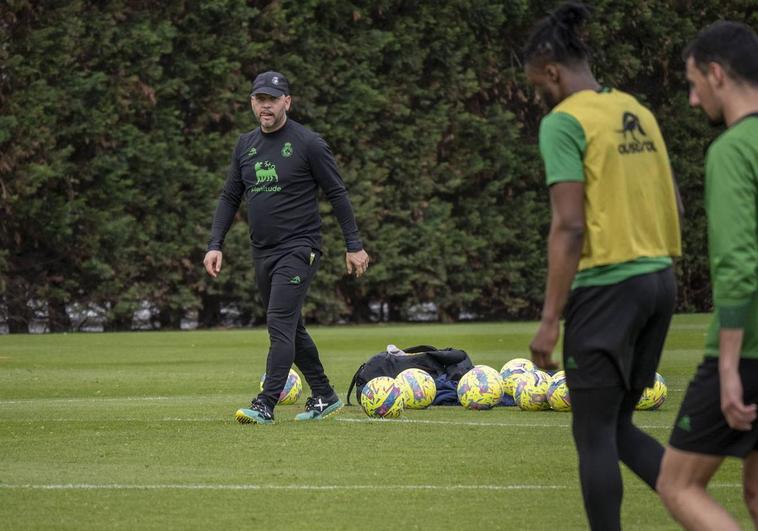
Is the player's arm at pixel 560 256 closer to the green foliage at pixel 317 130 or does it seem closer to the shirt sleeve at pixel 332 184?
the shirt sleeve at pixel 332 184

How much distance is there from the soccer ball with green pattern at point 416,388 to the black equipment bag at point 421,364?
218 millimetres

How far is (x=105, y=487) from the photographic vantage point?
8.69 m

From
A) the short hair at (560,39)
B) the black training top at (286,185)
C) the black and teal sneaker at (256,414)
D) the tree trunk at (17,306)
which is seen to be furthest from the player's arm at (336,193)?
the tree trunk at (17,306)

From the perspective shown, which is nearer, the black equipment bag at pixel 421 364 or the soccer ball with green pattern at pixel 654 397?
the soccer ball with green pattern at pixel 654 397

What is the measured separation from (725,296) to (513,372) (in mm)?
8335

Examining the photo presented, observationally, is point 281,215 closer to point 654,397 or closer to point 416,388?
point 416,388

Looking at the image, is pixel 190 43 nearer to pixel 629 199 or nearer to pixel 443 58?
pixel 443 58

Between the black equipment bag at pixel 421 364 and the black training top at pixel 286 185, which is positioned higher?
the black training top at pixel 286 185

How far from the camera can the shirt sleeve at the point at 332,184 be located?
472 inches

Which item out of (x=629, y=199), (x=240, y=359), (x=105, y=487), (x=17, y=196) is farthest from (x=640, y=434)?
(x=17, y=196)

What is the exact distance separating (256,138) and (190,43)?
49.2ft

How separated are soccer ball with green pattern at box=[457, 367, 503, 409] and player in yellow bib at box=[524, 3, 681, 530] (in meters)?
6.76

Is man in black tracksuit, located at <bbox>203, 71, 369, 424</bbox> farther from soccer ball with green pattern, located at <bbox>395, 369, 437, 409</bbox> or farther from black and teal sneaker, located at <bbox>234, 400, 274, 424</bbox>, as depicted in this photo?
soccer ball with green pattern, located at <bbox>395, 369, 437, 409</bbox>

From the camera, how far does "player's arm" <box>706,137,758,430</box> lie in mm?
5199
